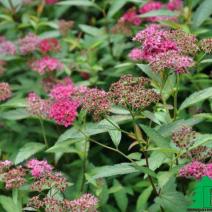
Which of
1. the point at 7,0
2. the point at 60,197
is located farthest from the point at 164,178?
the point at 7,0

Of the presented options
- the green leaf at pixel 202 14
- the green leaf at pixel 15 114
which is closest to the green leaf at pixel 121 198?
the green leaf at pixel 15 114

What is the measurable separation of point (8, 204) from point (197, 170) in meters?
1.09

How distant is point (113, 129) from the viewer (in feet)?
8.81

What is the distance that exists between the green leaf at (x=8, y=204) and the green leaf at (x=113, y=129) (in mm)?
631

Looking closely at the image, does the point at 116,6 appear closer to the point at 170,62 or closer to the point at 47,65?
the point at 47,65

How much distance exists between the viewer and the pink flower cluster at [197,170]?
2.50 metres

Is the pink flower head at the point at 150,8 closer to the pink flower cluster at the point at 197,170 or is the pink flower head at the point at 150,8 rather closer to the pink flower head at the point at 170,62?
the pink flower head at the point at 170,62

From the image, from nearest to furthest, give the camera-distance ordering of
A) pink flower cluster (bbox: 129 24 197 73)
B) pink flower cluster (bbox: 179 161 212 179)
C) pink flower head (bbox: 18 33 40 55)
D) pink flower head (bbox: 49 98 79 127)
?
1. pink flower cluster (bbox: 179 161 212 179)
2. pink flower cluster (bbox: 129 24 197 73)
3. pink flower head (bbox: 49 98 79 127)
4. pink flower head (bbox: 18 33 40 55)

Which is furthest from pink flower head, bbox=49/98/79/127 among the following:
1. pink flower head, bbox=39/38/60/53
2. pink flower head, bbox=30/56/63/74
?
pink flower head, bbox=39/38/60/53

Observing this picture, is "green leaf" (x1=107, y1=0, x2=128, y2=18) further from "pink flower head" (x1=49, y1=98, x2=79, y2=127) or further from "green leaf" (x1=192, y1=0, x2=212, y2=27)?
"pink flower head" (x1=49, y1=98, x2=79, y2=127)

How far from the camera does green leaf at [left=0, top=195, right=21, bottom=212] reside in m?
2.96

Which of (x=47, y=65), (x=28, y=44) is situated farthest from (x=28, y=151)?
(x=28, y=44)

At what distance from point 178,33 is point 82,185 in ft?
3.53

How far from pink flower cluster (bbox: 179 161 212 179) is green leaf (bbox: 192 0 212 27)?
1515 millimetres
